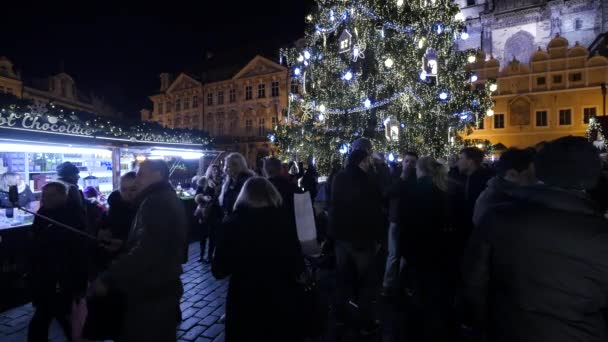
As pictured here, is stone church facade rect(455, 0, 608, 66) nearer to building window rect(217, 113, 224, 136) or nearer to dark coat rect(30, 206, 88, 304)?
building window rect(217, 113, 224, 136)

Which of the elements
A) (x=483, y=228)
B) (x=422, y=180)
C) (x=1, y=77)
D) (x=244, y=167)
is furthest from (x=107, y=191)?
(x=1, y=77)

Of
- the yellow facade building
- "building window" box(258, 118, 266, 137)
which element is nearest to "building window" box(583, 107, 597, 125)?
the yellow facade building

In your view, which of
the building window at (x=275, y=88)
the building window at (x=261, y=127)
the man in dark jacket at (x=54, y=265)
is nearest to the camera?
the man in dark jacket at (x=54, y=265)

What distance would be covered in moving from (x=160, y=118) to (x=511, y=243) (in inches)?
1930

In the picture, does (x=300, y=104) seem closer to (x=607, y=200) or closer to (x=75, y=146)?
(x=75, y=146)

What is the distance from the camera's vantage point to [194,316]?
184 inches

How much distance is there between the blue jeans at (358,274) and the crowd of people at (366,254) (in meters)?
0.02

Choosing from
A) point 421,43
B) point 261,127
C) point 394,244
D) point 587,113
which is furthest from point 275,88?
point 394,244

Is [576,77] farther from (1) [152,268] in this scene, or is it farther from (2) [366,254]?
(1) [152,268]

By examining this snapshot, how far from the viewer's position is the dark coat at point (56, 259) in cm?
348

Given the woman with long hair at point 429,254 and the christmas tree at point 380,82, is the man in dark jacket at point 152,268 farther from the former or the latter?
the christmas tree at point 380,82

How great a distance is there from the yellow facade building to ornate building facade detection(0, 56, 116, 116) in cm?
3873

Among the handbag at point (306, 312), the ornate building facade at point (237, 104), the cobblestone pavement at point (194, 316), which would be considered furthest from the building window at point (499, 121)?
the handbag at point (306, 312)

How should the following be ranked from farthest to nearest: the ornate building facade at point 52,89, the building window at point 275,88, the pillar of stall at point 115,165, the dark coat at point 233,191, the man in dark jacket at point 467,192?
the building window at point 275,88 → the ornate building facade at point 52,89 → the pillar of stall at point 115,165 → the dark coat at point 233,191 → the man in dark jacket at point 467,192
